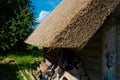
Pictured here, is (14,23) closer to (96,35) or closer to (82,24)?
(96,35)

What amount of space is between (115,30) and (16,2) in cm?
2105

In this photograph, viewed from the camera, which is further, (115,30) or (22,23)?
(22,23)

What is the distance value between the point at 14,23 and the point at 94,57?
19.3 metres

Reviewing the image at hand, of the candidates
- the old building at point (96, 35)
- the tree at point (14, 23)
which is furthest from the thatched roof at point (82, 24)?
the tree at point (14, 23)

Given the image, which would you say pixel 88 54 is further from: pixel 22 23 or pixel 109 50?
pixel 22 23

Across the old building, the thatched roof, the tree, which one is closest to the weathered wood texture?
the old building

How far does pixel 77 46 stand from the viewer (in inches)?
314

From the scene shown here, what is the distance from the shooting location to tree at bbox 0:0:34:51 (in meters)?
27.5

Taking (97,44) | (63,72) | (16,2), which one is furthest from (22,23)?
(97,44)

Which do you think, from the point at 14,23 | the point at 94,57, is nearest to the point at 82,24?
the point at 94,57

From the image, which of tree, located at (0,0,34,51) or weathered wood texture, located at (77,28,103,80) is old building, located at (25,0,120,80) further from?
tree, located at (0,0,34,51)

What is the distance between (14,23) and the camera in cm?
2755

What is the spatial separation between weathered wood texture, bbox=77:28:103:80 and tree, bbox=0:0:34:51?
18.5 metres

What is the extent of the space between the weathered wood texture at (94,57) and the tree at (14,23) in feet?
60.8
